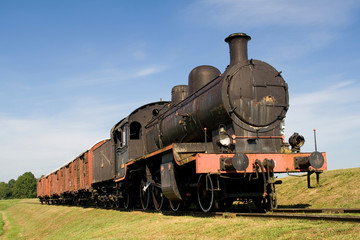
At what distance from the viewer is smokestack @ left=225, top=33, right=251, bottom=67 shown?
9.92 meters

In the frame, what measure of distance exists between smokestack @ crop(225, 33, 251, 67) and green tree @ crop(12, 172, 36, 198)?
121934 mm

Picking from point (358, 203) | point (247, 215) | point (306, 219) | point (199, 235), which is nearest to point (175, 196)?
point (247, 215)

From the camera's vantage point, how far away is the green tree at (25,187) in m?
120

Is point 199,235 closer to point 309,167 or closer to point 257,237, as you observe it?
point 257,237

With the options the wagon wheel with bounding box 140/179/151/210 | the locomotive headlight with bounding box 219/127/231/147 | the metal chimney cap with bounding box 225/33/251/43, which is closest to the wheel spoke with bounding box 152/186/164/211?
the wagon wheel with bounding box 140/179/151/210

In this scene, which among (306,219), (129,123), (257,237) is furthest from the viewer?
(129,123)

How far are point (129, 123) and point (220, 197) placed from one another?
6.33 metres

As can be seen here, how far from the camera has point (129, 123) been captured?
14672 mm

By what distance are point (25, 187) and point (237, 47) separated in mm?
123989

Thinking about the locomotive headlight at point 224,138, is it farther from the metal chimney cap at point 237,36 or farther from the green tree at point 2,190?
the green tree at point 2,190

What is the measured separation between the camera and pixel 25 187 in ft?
397

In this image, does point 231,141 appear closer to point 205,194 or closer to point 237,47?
point 205,194

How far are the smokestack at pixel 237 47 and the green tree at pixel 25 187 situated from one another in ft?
400

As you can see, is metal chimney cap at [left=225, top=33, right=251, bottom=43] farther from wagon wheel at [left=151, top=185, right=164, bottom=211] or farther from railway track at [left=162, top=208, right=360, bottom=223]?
wagon wheel at [left=151, top=185, right=164, bottom=211]
